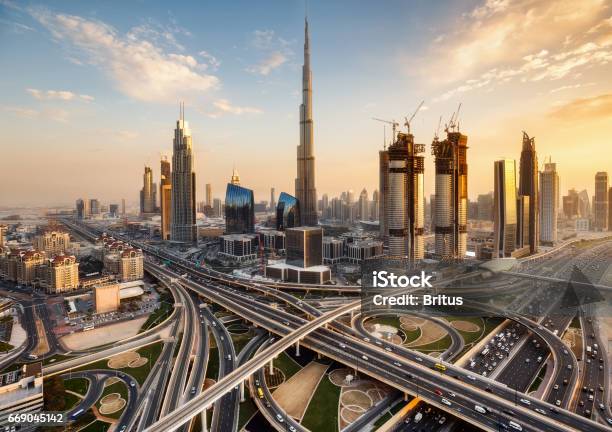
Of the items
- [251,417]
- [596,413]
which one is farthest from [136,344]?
[596,413]

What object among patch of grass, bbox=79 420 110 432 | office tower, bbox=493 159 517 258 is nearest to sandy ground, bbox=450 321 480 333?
patch of grass, bbox=79 420 110 432

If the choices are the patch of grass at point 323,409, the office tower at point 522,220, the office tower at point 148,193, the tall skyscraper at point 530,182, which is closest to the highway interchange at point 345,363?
the patch of grass at point 323,409

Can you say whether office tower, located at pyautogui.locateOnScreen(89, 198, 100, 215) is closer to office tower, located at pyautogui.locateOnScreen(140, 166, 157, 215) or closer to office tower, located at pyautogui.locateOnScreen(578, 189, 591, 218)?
office tower, located at pyautogui.locateOnScreen(140, 166, 157, 215)

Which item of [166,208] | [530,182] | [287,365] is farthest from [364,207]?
[287,365]

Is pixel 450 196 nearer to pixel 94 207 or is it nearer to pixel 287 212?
pixel 287 212

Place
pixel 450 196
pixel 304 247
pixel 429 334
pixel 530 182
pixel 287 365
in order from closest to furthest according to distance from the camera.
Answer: pixel 287 365 < pixel 429 334 < pixel 304 247 < pixel 450 196 < pixel 530 182

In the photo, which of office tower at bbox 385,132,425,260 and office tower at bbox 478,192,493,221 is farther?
office tower at bbox 478,192,493,221

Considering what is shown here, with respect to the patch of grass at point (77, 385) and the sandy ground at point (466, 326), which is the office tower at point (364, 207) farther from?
the patch of grass at point (77, 385)
